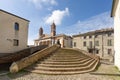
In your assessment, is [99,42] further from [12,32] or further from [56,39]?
[12,32]

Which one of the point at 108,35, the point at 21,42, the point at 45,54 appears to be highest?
the point at 108,35

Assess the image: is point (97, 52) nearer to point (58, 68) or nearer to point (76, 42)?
point (76, 42)

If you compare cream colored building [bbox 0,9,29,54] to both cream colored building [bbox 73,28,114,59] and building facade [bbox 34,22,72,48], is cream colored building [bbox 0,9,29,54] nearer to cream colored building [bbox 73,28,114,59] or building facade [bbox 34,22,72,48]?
building facade [bbox 34,22,72,48]

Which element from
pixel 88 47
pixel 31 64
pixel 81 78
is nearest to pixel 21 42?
pixel 31 64

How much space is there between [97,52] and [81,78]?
24379 mm

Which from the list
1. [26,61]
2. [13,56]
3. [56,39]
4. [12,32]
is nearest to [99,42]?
[56,39]

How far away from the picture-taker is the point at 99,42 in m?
30.6

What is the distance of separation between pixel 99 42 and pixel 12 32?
868 inches

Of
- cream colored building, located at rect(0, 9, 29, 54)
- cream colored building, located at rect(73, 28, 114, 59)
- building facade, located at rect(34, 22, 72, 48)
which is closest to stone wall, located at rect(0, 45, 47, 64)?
cream colored building, located at rect(0, 9, 29, 54)

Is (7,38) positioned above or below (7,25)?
below

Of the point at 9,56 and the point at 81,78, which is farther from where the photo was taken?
the point at 9,56

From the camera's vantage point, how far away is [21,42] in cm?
1898

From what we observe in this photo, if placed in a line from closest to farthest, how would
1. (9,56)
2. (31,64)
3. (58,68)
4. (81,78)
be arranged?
(81,78)
(58,68)
(31,64)
(9,56)

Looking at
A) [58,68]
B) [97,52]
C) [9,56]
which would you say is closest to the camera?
[58,68]
